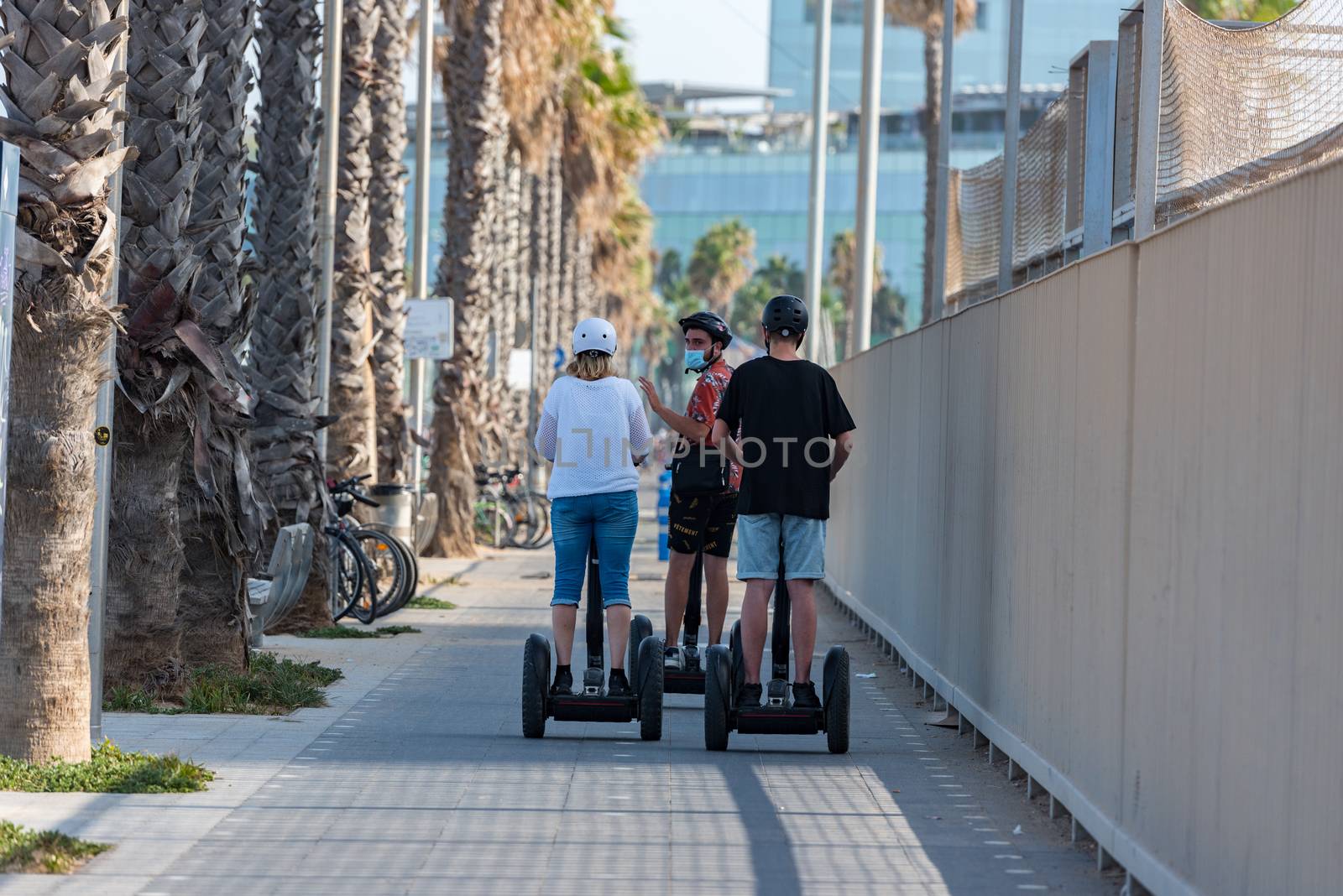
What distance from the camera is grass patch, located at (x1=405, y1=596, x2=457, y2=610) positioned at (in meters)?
16.4

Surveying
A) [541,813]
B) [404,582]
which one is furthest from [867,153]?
[541,813]

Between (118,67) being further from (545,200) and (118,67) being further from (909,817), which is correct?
(545,200)

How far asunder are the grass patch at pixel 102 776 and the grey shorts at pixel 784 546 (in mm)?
2451

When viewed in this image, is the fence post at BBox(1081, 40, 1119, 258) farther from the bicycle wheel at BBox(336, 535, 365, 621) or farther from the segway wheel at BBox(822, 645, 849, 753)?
Answer: the bicycle wheel at BBox(336, 535, 365, 621)

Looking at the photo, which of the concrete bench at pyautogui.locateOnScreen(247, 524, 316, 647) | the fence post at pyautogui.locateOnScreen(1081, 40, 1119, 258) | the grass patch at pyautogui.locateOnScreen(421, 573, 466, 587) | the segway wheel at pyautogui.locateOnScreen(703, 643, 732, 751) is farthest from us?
the grass patch at pyautogui.locateOnScreen(421, 573, 466, 587)

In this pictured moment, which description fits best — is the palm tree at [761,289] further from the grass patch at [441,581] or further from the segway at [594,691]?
the segway at [594,691]

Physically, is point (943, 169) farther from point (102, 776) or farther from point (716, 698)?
point (102, 776)

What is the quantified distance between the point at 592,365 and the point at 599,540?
0.81 meters

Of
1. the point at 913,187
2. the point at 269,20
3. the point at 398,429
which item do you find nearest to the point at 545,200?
the point at 398,429

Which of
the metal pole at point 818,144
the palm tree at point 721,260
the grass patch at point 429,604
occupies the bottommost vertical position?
the grass patch at point 429,604

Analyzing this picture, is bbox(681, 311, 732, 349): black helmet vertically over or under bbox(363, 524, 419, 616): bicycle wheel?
over

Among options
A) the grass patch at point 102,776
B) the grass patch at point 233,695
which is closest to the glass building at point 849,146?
the grass patch at point 233,695

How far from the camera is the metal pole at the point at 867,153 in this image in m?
20.8

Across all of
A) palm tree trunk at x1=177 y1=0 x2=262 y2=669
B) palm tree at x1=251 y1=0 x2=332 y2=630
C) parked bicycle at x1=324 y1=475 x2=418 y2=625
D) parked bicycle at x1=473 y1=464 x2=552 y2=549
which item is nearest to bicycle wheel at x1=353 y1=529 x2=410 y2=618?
parked bicycle at x1=324 y1=475 x2=418 y2=625
